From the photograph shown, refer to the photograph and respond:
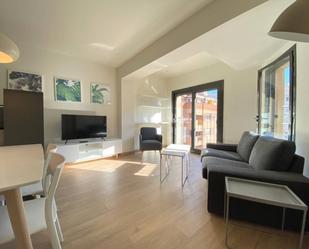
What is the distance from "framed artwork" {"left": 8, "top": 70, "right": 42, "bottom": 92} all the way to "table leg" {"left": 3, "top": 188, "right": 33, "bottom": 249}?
3395 millimetres

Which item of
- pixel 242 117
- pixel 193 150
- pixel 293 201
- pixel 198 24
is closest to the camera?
pixel 293 201

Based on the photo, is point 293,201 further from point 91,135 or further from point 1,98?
point 1,98

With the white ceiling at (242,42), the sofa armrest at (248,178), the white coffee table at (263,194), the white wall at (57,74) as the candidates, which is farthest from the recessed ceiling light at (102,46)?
the white coffee table at (263,194)

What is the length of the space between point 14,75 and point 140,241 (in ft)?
12.8

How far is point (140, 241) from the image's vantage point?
1.47 metres

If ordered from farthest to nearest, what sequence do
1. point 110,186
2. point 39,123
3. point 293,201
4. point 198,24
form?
point 39,123
point 110,186
point 198,24
point 293,201

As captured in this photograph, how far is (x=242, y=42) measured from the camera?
264cm

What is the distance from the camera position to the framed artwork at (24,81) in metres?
3.40

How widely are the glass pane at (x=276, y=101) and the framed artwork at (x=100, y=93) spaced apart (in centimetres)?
380

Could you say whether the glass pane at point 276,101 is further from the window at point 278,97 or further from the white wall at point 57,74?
the white wall at point 57,74

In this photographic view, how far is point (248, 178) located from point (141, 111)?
13.7 feet

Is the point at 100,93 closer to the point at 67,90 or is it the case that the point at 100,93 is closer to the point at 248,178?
the point at 67,90

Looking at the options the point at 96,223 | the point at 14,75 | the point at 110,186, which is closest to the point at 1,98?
the point at 14,75

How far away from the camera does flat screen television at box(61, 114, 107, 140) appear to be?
12.5ft
